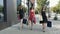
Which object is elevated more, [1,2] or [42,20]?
[1,2]

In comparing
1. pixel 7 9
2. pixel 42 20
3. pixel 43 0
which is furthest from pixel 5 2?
pixel 43 0

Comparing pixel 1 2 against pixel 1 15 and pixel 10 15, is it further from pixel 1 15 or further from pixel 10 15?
pixel 10 15

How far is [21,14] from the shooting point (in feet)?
53.4

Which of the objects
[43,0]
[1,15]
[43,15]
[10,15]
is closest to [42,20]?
[43,15]

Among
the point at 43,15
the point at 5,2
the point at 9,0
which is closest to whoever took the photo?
the point at 43,15

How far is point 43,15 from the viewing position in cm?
1525

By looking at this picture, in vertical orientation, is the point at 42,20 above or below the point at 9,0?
below

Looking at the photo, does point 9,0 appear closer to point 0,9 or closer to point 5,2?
point 5,2

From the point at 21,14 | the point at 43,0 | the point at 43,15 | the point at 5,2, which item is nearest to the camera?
the point at 43,15

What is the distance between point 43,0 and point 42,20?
43691 mm

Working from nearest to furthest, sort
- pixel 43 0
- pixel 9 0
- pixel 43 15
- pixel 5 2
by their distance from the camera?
pixel 43 15 < pixel 5 2 < pixel 9 0 < pixel 43 0

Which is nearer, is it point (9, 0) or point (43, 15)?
point (43, 15)

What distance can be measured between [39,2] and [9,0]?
42.6 metres

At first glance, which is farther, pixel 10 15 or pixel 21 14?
pixel 10 15
